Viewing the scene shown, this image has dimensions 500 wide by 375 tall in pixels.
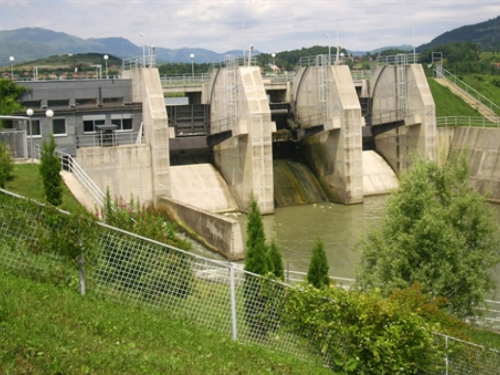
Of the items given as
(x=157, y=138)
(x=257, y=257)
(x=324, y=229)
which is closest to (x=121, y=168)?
(x=157, y=138)

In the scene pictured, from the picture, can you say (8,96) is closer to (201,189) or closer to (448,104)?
(201,189)

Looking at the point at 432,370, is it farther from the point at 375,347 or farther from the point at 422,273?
the point at 422,273

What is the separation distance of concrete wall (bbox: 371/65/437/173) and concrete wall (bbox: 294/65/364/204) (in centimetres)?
326

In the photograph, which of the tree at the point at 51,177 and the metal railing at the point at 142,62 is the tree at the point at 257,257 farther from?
the metal railing at the point at 142,62

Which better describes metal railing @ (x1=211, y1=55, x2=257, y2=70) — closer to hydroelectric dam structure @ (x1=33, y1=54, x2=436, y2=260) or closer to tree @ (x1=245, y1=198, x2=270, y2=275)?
hydroelectric dam structure @ (x1=33, y1=54, x2=436, y2=260)

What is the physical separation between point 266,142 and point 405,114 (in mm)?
9405

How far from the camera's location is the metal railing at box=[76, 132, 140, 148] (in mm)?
32188

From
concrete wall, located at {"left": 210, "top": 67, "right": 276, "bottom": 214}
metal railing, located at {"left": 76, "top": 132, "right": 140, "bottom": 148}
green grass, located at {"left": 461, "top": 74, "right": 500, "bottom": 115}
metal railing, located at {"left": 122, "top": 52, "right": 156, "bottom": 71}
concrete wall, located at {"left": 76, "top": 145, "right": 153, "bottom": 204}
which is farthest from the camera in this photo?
green grass, located at {"left": 461, "top": 74, "right": 500, "bottom": 115}

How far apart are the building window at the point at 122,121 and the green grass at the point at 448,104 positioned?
1846cm

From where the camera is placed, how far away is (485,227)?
16.2 meters

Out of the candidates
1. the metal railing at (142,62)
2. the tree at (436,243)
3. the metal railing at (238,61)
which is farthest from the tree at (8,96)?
the tree at (436,243)

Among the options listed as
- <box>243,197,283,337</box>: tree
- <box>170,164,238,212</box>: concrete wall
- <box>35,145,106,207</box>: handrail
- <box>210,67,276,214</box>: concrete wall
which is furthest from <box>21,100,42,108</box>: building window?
<box>243,197,283,337</box>: tree

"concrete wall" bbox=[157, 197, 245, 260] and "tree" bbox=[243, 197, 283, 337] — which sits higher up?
"tree" bbox=[243, 197, 283, 337]

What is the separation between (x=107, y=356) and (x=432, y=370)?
4900 millimetres
